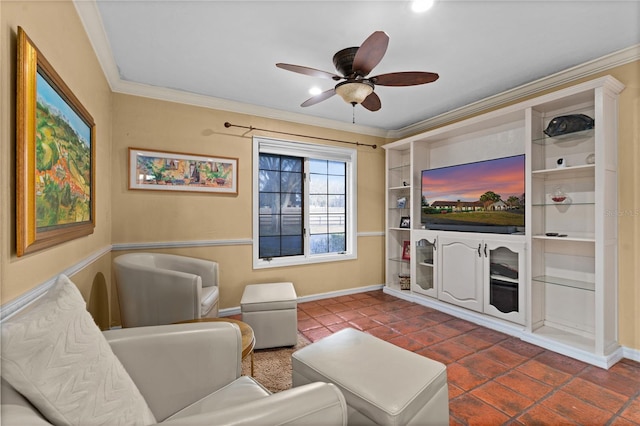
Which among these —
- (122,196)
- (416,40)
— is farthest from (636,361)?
(122,196)

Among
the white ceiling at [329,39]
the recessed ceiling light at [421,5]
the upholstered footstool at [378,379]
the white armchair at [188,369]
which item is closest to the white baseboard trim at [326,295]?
the upholstered footstool at [378,379]

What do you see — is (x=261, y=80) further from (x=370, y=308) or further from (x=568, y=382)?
(x=568, y=382)

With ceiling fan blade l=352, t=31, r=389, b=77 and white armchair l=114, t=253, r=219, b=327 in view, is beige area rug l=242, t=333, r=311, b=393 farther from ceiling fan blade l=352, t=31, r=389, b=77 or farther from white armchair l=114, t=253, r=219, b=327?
ceiling fan blade l=352, t=31, r=389, b=77

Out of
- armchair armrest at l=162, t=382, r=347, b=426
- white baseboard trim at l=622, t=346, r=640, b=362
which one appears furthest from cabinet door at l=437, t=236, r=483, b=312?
armchair armrest at l=162, t=382, r=347, b=426

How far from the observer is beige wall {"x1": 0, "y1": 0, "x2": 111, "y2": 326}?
3.46 feet

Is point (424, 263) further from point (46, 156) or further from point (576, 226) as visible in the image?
point (46, 156)

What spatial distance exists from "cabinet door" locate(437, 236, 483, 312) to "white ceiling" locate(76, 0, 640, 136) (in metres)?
1.74

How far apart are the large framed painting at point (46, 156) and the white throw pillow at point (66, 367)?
0.47 metres

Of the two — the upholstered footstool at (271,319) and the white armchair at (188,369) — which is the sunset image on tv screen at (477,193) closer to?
the upholstered footstool at (271,319)

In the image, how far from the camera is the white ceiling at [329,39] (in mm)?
1959

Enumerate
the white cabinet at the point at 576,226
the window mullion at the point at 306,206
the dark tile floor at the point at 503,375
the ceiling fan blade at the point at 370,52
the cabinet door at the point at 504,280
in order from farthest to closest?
the window mullion at the point at 306,206, the cabinet door at the point at 504,280, the white cabinet at the point at 576,226, the dark tile floor at the point at 503,375, the ceiling fan blade at the point at 370,52

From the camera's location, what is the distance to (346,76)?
2.25 m

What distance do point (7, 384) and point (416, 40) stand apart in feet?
9.19

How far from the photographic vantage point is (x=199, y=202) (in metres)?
3.41
